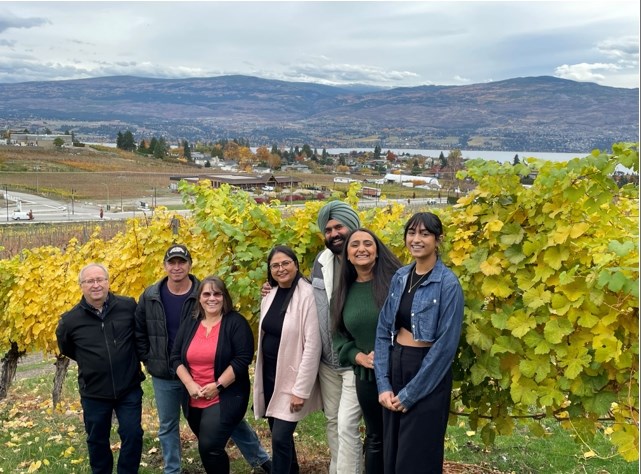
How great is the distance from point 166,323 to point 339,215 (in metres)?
1.57

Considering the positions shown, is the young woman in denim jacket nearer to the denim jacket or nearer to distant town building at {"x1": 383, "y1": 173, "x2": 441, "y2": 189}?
the denim jacket

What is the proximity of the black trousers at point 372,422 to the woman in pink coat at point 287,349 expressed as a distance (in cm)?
41

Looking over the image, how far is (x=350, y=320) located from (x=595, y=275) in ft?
4.81

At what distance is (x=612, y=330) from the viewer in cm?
313

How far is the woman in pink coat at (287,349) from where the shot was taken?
13.5 feet

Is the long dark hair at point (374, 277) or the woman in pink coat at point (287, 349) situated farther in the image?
the woman in pink coat at point (287, 349)

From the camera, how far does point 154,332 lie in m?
4.63

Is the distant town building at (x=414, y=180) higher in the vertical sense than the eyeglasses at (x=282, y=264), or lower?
lower

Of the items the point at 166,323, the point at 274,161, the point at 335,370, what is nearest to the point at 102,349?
the point at 166,323

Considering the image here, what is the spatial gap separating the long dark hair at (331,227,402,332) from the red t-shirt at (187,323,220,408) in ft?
3.10

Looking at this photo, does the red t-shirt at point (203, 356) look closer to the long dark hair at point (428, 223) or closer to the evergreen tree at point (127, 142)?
the long dark hair at point (428, 223)

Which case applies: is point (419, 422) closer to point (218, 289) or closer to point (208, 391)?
point (208, 391)

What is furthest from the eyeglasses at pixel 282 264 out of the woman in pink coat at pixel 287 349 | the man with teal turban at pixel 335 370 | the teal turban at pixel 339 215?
the teal turban at pixel 339 215

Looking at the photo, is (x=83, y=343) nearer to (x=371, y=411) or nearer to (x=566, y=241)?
(x=371, y=411)
